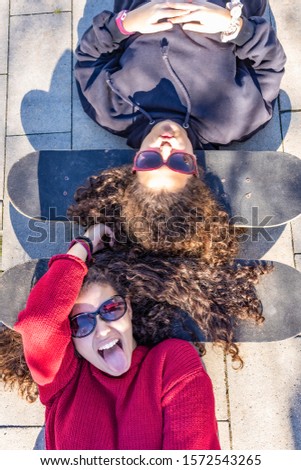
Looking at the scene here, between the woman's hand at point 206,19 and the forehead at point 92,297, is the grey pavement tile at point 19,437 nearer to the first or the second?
the forehead at point 92,297

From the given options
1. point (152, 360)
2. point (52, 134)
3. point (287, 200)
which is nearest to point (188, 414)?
point (152, 360)

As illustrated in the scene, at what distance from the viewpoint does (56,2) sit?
12.9 feet

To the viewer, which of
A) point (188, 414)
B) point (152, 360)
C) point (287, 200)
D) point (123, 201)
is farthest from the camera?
point (287, 200)

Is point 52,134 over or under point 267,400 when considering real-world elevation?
over

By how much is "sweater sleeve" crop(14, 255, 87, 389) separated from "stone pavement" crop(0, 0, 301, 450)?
87 centimetres

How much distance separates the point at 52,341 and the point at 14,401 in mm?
1179

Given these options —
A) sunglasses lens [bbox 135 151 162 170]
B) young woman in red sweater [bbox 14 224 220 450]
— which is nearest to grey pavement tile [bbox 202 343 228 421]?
young woman in red sweater [bbox 14 224 220 450]

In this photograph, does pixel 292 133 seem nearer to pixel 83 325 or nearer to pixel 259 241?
pixel 259 241

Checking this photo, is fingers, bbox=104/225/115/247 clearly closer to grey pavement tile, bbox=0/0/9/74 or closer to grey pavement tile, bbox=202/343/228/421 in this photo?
grey pavement tile, bbox=202/343/228/421

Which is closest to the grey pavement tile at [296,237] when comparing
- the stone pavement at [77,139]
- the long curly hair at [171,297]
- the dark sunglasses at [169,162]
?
the stone pavement at [77,139]

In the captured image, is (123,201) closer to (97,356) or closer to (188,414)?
(97,356)

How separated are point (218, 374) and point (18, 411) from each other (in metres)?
1.61

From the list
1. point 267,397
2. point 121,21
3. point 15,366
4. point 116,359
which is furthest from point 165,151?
point 267,397

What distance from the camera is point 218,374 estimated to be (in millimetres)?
3414
